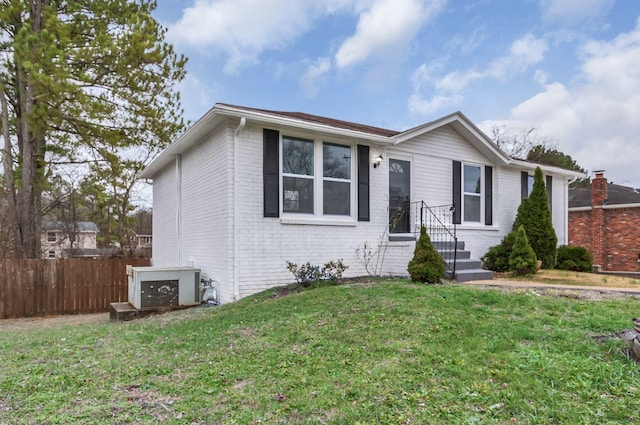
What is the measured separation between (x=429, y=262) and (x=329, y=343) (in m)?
3.60

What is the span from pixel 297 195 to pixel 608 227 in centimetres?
1479

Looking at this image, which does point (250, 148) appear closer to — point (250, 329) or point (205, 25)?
point (250, 329)

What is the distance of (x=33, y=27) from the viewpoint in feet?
37.6

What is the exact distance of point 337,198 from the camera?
866cm

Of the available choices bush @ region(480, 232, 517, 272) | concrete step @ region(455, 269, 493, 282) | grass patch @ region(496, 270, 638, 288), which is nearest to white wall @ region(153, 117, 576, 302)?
bush @ region(480, 232, 517, 272)

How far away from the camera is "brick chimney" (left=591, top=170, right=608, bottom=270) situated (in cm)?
1639

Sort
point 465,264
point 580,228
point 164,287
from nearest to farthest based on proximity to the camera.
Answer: point 164,287
point 465,264
point 580,228

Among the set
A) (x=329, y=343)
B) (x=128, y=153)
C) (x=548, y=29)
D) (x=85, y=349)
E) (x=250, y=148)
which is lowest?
(x=85, y=349)

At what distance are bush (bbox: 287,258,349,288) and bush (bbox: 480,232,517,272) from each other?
416 centimetres

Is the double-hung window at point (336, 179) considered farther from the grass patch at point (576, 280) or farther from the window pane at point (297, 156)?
the grass patch at point (576, 280)

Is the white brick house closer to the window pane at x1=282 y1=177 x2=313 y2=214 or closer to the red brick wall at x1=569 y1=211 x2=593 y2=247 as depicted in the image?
the window pane at x1=282 y1=177 x2=313 y2=214

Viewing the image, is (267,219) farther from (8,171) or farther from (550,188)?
(8,171)

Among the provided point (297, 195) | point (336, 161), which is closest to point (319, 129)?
point (336, 161)

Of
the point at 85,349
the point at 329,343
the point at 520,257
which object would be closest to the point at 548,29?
the point at 520,257
